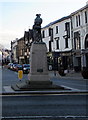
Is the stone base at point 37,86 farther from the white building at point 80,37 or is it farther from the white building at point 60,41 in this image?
the white building at point 60,41

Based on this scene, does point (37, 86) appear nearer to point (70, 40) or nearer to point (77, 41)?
point (77, 41)

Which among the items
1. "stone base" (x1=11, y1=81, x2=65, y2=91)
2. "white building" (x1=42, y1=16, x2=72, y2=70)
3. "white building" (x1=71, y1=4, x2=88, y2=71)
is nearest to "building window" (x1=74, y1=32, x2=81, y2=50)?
"white building" (x1=71, y1=4, x2=88, y2=71)

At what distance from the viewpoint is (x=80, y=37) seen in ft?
154

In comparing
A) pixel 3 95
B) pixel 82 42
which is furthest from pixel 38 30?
pixel 82 42

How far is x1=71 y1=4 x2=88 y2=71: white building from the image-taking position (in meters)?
45.0

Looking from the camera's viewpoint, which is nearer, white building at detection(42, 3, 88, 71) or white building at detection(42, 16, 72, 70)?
white building at detection(42, 3, 88, 71)

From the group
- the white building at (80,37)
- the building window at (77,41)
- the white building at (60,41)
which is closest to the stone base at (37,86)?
the white building at (80,37)

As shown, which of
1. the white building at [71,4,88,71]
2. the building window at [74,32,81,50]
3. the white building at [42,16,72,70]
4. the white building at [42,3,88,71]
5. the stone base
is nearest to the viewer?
the stone base

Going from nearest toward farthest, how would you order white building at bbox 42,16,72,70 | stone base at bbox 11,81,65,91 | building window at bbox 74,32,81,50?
stone base at bbox 11,81,65,91, building window at bbox 74,32,81,50, white building at bbox 42,16,72,70

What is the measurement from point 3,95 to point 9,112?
5.68 m

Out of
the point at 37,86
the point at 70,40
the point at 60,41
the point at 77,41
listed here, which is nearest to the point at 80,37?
the point at 77,41

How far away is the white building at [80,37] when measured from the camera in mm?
45031

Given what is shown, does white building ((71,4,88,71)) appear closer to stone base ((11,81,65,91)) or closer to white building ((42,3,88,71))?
white building ((42,3,88,71))

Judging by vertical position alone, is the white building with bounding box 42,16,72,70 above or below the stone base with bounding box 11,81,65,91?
above
